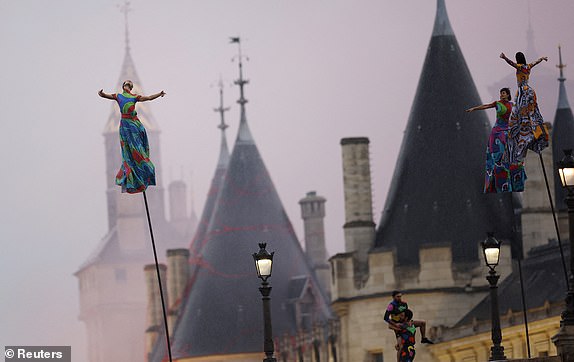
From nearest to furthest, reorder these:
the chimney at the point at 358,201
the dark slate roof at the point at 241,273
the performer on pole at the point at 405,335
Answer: the performer on pole at the point at 405,335 → the chimney at the point at 358,201 → the dark slate roof at the point at 241,273

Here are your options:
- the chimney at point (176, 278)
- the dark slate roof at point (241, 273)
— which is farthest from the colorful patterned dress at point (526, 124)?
the chimney at point (176, 278)

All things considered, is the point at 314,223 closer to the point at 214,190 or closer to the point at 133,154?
the point at 214,190

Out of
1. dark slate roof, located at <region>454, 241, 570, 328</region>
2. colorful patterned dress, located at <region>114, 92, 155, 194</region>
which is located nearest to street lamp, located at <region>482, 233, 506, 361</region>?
colorful patterned dress, located at <region>114, 92, 155, 194</region>

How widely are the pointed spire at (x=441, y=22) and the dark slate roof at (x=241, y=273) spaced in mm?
14279

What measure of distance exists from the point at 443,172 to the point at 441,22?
3.80 meters

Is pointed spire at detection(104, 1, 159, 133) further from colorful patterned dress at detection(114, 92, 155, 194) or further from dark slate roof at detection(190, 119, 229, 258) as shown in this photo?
colorful patterned dress at detection(114, 92, 155, 194)

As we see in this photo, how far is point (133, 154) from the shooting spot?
40469 millimetres

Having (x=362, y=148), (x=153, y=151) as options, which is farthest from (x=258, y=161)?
(x=153, y=151)

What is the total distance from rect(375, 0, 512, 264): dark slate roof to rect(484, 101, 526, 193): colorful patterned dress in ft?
59.8

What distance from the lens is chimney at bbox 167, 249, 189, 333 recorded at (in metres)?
78.3

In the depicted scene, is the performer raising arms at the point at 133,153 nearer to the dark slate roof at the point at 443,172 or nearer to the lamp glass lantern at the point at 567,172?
the lamp glass lantern at the point at 567,172

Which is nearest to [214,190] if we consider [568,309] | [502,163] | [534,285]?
[534,285]

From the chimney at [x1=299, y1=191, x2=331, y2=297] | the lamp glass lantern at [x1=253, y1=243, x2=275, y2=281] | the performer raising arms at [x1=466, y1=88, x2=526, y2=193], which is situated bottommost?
the lamp glass lantern at [x1=253, y1=243, x2=275, y2=281]

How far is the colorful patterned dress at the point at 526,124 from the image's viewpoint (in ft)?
138
